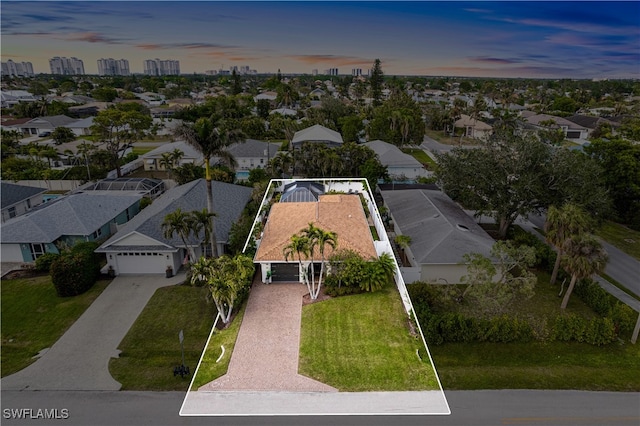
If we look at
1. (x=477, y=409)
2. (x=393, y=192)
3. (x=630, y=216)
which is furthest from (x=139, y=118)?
(x=630, y=216)

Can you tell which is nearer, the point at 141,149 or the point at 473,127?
the point at 141,149

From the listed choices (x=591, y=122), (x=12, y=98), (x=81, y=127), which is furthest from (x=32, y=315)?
(x=12, y=98)

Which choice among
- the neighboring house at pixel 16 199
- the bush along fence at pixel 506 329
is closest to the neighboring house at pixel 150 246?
the neighboring house at pixel 16 199

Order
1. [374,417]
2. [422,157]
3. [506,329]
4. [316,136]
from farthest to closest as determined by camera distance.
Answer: [422,157], [316,136], [506,329], [374,417]

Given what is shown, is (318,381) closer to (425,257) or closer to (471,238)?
(425,257)

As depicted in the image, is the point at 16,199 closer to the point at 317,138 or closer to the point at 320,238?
the point at 320,238

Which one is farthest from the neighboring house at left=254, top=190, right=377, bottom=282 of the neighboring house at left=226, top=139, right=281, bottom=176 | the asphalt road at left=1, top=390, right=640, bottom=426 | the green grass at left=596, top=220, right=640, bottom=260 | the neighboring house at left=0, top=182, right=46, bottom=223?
the neighboring house at left=226, top=139, right=281, bottom=176
